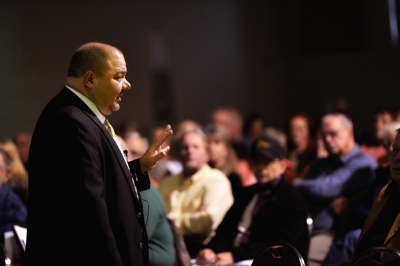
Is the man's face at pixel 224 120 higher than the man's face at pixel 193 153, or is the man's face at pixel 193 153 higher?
the man's face at pixel 193 153

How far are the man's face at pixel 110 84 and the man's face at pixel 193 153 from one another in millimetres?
2410

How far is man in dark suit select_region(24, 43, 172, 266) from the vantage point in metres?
2.77

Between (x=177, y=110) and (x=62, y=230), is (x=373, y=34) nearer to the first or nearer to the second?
(x=177, y=110)

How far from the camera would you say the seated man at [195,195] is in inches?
198

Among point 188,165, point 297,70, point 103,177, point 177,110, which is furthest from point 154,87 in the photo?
point 103,177

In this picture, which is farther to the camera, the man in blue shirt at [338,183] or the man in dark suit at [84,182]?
the man in blue shirt at [338,183]

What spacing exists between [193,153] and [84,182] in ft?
8.81

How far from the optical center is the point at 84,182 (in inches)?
109

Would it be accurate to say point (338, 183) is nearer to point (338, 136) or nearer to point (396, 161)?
point (338, 136)

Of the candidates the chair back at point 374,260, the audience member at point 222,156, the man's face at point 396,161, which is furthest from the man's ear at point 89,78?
the audience member at point 222,156

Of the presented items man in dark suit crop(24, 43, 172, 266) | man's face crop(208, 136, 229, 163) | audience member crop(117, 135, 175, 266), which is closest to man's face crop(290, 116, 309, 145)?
man's face crop(208, 136, 229, 163)

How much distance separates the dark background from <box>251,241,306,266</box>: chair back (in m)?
7.36

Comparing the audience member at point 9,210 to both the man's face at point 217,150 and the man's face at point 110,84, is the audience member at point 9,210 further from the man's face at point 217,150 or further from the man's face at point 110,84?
the man's face at point 217,150

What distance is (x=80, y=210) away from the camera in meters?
2.77
